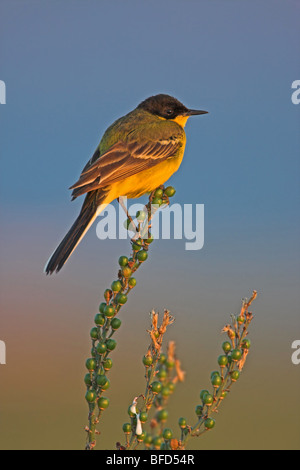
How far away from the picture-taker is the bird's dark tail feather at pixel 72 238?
4953 millimetres

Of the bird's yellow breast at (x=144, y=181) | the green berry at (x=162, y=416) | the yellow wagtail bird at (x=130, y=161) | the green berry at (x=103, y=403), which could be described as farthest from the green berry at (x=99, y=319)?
the bird's yellow breast at (x=144, y=181)

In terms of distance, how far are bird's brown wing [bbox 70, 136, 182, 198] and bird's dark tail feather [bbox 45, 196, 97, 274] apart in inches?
11.5

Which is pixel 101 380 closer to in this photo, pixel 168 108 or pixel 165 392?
pixel 165 392

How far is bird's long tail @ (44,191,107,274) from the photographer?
496 centimetres

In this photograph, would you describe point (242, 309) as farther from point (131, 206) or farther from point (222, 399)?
point (131, 206)

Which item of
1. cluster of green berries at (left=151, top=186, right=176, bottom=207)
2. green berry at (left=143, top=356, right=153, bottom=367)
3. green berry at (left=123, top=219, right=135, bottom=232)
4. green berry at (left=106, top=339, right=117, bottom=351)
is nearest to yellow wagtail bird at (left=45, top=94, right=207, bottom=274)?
green berry at (left=123, top=219, right=135, bottom=232)

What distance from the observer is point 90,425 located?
9.38 ft

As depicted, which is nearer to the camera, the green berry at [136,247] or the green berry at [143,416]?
the green berry at [143,416]

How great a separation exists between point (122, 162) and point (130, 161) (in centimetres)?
11

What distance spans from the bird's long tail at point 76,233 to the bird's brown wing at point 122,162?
0.25 m

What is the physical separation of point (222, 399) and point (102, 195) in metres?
3.28

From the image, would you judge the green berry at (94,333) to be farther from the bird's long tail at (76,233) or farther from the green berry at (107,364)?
the bird's long tail at (76,233)

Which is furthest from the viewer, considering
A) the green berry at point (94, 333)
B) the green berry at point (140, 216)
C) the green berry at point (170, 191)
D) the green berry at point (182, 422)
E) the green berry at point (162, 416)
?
the green berry at point (170, 191)
